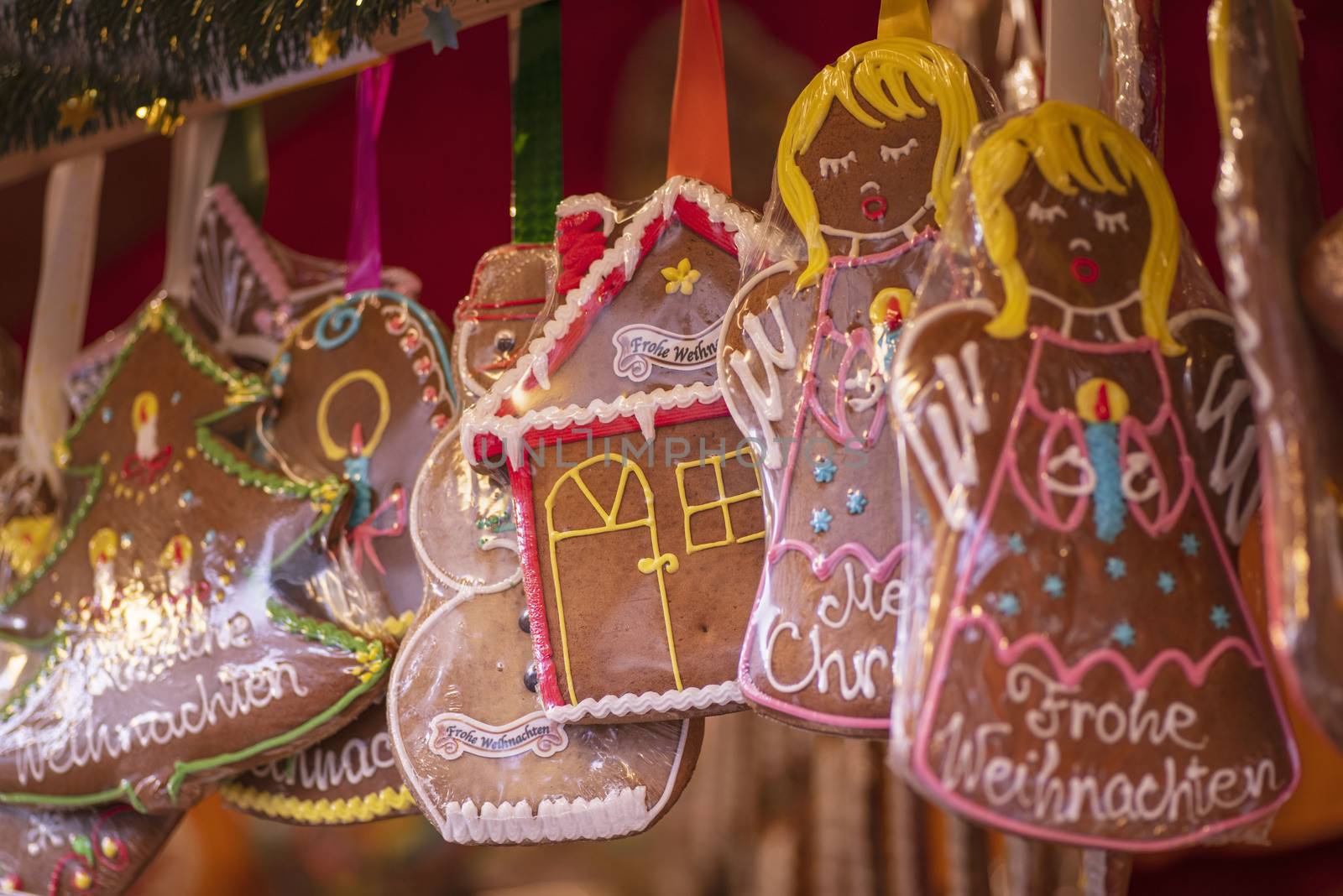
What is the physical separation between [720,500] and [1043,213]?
265 millimetres

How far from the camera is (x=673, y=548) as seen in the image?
0.80 m

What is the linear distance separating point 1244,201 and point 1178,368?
97 millimetres

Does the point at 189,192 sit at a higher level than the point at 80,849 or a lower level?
higher

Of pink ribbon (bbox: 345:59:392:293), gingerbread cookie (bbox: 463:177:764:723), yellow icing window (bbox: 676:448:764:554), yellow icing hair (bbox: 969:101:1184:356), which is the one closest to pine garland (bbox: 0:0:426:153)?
pink ribbon (bbox: 345:59:392:293)

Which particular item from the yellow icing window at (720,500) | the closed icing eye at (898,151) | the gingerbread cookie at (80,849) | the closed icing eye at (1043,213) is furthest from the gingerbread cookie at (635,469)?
the gingerbread cookie at (80,849)

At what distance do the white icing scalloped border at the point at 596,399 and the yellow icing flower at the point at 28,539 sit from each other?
1.75 feet

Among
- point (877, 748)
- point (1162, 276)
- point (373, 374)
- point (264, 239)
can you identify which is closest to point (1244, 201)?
point (1162, 276)

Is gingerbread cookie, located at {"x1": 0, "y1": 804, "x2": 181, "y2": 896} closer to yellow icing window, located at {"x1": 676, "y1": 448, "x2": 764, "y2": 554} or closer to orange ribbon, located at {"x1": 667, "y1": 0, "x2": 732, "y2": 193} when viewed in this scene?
yellow icing window, located at {"x1": 676, "y1": 448, "x2": 764, "y2": 554}

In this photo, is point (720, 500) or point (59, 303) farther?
point (59, 303)

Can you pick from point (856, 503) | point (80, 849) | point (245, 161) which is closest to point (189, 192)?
point (245, 161)

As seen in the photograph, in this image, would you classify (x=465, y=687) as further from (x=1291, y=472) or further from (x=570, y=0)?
(x=570, y=0)

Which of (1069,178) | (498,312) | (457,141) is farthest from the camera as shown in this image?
(457,141)

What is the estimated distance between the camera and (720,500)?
794mm

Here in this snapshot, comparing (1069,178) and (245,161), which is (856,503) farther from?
(245,161)
